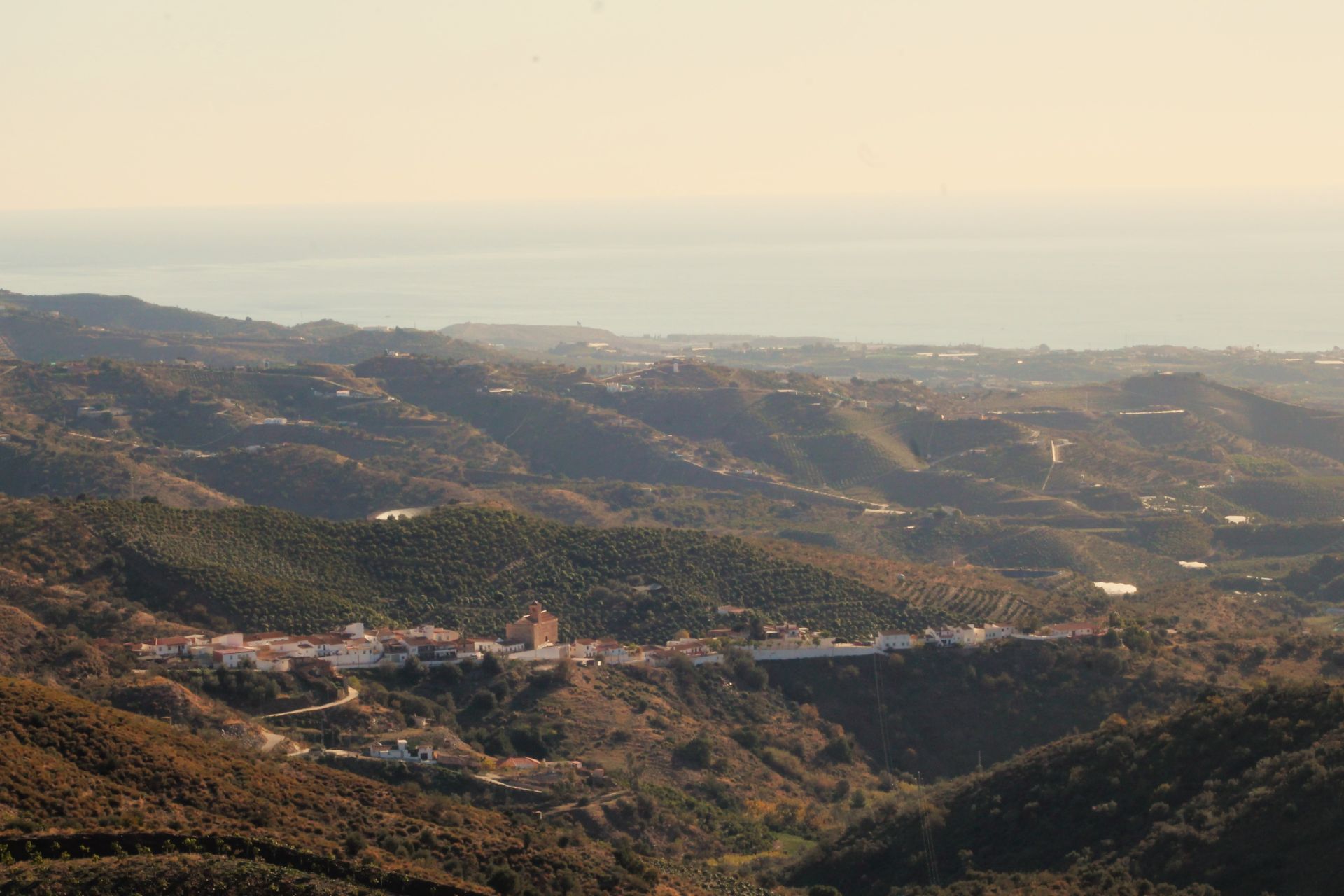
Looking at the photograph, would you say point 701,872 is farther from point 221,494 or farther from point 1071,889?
point 221,494

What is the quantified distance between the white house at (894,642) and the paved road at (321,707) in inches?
436

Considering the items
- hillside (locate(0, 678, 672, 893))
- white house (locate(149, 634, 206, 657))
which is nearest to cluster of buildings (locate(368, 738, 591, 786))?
hillside (locate(0, 678, 672, 893))

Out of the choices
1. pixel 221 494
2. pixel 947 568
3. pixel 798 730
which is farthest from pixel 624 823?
pixel 221 494

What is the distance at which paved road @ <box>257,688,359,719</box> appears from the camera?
2833 cm

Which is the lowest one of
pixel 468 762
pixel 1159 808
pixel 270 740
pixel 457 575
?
pixel 468 762

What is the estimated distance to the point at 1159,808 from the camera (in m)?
22.1

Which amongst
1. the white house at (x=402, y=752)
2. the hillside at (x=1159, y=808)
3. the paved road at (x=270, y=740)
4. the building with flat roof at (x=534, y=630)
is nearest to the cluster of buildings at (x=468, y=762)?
the white house at (x=402, y=752)

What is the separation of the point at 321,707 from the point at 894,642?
39.8 ft

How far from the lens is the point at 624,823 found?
25953 millimetres

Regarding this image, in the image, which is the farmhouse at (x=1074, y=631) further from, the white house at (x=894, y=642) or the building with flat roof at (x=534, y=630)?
the building with flat roof at (x=534, y=630)


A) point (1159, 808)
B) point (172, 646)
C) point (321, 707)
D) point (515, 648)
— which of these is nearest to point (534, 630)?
point (515, 648)

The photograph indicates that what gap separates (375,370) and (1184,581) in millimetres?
42558

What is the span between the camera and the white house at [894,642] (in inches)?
1388

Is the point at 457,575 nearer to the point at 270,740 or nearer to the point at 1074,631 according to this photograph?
the point at 270,740
